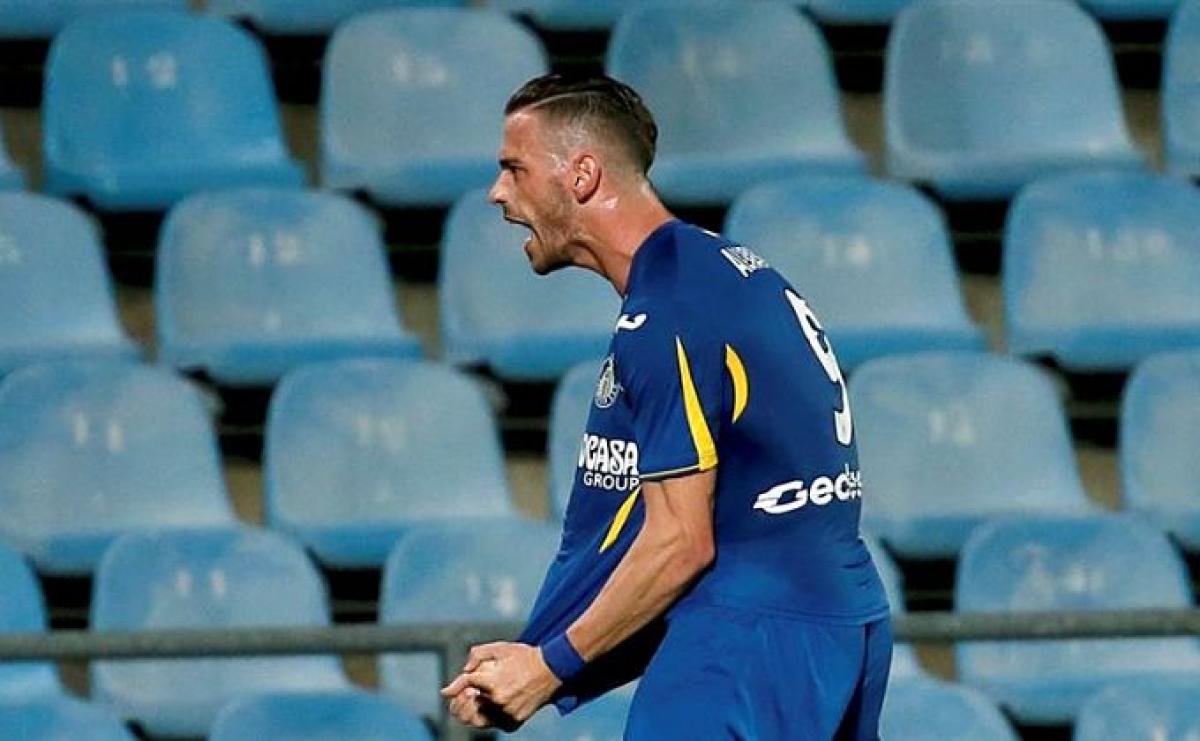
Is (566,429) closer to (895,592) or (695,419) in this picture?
(895,592)

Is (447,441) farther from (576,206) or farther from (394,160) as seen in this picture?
(576,206)

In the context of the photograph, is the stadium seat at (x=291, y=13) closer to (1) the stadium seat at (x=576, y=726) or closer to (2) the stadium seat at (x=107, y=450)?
(2) the stadium seat at (x=107, y=450)

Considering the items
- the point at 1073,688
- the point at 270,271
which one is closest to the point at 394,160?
the point at 270,271

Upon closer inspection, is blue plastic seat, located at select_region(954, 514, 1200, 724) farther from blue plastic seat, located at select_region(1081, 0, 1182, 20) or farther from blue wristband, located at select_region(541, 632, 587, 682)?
blue wristband, located at select_region(541, 632, 587, 682)

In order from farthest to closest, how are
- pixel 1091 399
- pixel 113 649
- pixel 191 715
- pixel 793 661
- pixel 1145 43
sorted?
pixel 1145 43 → pixel 1091 399 → pixel 191 715 → pixel 113 649 → pixel 793 661

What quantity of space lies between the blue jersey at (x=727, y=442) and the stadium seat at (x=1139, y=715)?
1737 mm

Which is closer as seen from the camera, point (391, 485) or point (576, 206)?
point (576, 206)

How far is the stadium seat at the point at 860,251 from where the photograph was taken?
20.7ft

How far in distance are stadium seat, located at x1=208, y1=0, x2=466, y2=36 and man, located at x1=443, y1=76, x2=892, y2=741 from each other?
10.7 feet

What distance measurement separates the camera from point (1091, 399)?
644 cm

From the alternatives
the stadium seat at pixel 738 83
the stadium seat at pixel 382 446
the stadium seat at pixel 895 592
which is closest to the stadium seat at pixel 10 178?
the stadium seat at pixel 382 446

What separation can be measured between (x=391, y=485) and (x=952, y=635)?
175 centimetres

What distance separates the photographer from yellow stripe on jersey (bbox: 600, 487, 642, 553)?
3.58 m

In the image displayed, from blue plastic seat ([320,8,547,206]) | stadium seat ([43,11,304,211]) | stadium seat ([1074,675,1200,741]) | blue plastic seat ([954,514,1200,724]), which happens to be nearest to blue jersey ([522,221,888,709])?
stadium seat ([1074,675,1200,741])
